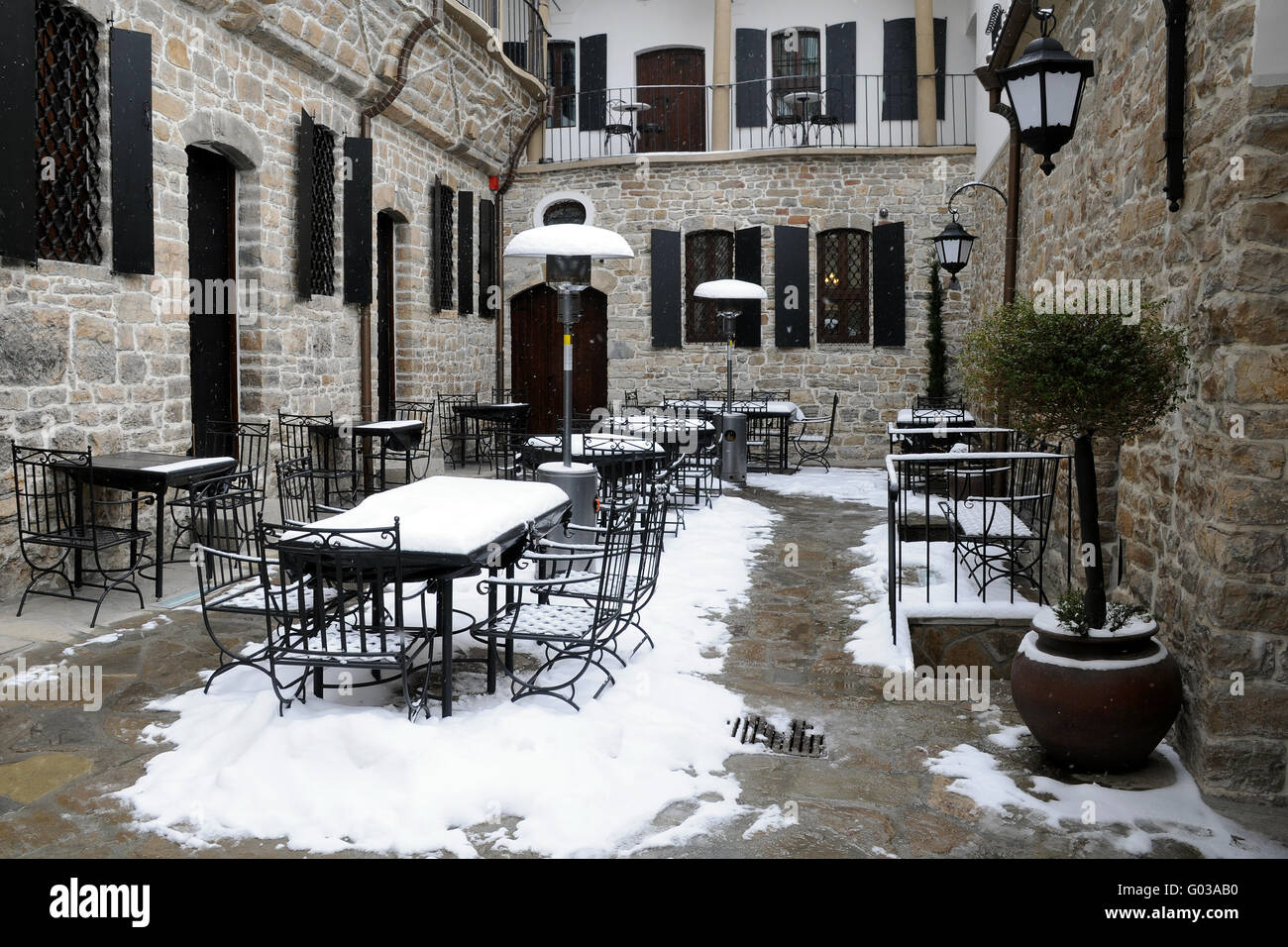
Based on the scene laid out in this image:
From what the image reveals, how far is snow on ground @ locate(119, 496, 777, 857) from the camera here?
3.01 meters

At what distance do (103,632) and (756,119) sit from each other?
37.5 ft

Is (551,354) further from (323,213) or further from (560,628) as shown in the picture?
(560,628)

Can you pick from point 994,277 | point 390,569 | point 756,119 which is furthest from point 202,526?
point 756,119

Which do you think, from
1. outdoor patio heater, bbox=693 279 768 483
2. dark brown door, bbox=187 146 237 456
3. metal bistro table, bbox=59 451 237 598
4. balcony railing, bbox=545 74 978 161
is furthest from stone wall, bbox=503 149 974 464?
metal bistro table, bbox=59 451 237 598

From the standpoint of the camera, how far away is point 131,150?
6465mm

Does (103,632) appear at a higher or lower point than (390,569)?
lower

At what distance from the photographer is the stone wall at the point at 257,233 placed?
6012 mm

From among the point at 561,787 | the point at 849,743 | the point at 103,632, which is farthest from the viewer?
the point at 103,632

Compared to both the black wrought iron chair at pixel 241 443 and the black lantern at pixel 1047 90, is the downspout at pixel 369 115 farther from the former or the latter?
the black lantern at pixel 1047 90

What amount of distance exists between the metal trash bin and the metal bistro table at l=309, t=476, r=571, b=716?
575 centimetres

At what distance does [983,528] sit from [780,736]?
77.1 inches

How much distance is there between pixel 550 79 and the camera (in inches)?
589

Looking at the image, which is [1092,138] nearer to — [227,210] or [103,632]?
[103,632]

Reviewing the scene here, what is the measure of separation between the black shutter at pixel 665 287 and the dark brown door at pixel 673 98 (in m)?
1.70
